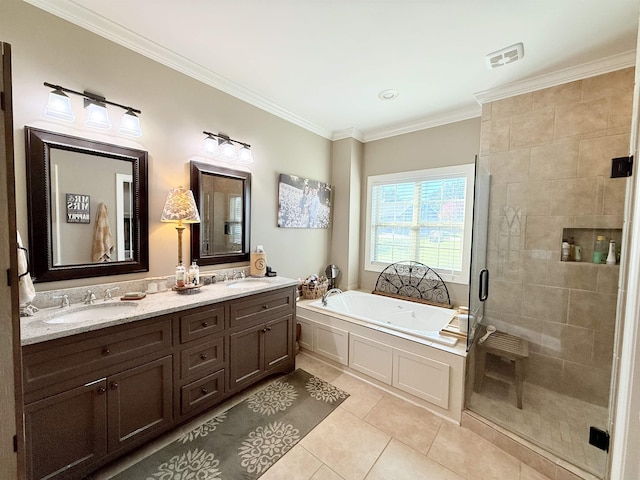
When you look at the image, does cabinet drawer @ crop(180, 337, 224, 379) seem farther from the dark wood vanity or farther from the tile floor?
the tile floor

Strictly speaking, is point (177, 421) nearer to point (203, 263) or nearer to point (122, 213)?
point (203, 263)

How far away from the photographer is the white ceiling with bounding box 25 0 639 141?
1.54 meters

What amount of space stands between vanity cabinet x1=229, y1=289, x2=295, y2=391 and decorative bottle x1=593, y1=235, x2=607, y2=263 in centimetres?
253

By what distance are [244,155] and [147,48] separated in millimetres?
1012

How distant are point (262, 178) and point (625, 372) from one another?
282cm

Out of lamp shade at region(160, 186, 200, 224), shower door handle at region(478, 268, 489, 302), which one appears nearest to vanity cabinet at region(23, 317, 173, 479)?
lamp shade at region(160, 186, 200, 224)

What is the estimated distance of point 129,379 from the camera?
143 centimetres

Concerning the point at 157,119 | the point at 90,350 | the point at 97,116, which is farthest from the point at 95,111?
the point at 90,350

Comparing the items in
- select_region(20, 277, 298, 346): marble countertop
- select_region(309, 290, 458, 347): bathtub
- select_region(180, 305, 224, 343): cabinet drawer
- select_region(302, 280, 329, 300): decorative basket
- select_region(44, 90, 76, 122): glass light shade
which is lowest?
select_region(309, 290, 458, 347): bathtub

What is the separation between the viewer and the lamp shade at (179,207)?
194cm

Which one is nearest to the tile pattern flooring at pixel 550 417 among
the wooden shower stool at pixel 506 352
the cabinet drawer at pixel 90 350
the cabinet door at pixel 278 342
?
the wooden shower stool at pixel 506 352

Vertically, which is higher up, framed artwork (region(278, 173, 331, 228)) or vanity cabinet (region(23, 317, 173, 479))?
framed artwork (region(278, 173, 331, 228))

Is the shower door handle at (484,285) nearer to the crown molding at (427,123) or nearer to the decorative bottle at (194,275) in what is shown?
the crown molding at (427,123)

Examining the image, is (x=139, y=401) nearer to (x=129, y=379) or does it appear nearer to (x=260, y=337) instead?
(x=129, y=379)
